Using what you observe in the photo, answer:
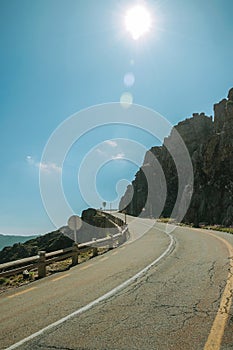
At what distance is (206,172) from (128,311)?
59.5m

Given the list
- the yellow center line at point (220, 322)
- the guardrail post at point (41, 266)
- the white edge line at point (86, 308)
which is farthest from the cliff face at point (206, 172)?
the yellow center line at point (220, 322)

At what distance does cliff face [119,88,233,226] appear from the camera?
178 feet

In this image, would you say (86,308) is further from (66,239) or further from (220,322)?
Answer: (66,239)

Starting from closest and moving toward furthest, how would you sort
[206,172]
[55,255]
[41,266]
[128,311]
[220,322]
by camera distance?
[220,322] → [128,311] → [41,266] → [55,255] → [206,172]

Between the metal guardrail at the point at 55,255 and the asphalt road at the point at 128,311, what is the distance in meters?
0.83

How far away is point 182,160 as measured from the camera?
86.8 metres

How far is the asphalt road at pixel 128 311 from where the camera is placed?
14.5 feet

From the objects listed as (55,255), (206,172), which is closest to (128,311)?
(55,255)

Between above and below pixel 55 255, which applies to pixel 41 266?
below

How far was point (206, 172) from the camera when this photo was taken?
62188 millimetres

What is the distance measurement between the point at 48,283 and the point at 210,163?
56564 mm

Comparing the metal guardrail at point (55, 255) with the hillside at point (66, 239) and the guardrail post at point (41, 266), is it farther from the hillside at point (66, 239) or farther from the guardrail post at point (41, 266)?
the hillside at point (66, 239)

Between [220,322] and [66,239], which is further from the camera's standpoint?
[66,239]

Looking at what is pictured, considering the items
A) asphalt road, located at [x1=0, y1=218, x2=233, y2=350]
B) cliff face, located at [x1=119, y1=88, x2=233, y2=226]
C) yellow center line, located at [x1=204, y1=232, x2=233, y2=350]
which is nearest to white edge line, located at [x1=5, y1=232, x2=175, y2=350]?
asphalt road, located at [x1=0, y1=218, x2=233, y2=350]
